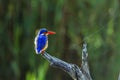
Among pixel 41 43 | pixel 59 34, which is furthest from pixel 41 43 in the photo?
pixel 59 34

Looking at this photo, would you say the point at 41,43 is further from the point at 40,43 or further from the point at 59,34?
the point at 59,34

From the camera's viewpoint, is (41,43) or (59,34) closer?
(41,43)

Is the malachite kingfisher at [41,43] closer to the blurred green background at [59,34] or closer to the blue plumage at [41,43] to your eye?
the blue plumage at [41,43]

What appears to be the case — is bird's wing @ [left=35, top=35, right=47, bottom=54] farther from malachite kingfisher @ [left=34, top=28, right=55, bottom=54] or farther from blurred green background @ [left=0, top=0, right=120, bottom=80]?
blurred green background @ [left=0, top=0, right=120, bottom=80]

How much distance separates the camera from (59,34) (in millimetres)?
1626

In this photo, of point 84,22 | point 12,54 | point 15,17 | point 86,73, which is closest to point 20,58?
point 12,54

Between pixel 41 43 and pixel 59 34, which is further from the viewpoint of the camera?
pixel 59 34

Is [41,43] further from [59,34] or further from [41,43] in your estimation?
[59,34]

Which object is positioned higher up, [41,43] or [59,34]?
[41,43]

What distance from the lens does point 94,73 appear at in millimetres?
1650

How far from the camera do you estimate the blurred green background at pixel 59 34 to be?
1597mm

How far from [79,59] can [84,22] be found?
0.45ft

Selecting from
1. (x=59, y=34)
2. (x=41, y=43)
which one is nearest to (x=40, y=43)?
(x=41, y=43)

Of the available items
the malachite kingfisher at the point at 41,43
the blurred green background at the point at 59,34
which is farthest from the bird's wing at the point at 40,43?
the blurred green background at the point at 59,34
